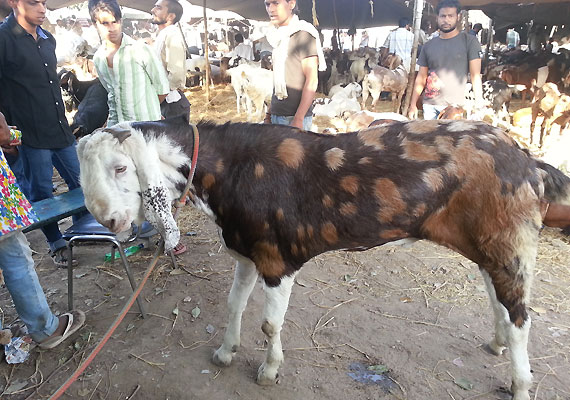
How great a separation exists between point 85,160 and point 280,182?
0.98 m

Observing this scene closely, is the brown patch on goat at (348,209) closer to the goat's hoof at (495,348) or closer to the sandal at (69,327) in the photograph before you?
the goat's hoof at (495,348)

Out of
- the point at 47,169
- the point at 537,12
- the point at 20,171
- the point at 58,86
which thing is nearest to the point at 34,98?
the point at 58,86

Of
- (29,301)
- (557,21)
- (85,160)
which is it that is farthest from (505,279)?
(557,21)

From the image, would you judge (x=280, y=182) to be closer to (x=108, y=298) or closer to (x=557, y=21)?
(x=108, y=298)

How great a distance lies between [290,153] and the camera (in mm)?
2191

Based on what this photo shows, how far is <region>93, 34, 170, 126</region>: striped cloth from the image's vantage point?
11.8ft

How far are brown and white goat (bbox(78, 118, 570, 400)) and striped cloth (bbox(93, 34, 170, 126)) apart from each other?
1.73 meters

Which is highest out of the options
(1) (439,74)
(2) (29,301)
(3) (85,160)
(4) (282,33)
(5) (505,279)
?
(4) (282,33)

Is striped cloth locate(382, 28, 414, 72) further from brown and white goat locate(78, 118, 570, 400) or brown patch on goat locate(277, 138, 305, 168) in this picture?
brown patch on goat locate(277, 138, 305, 168)

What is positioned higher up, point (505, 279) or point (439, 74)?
point (439, 74)

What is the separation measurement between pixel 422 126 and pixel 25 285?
2.86 meters

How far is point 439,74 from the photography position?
15.5ft

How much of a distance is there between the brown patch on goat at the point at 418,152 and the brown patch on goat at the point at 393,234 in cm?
42

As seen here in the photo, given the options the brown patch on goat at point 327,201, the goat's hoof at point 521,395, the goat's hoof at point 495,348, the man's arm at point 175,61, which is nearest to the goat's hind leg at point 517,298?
the goat's hoof at point 521,395
